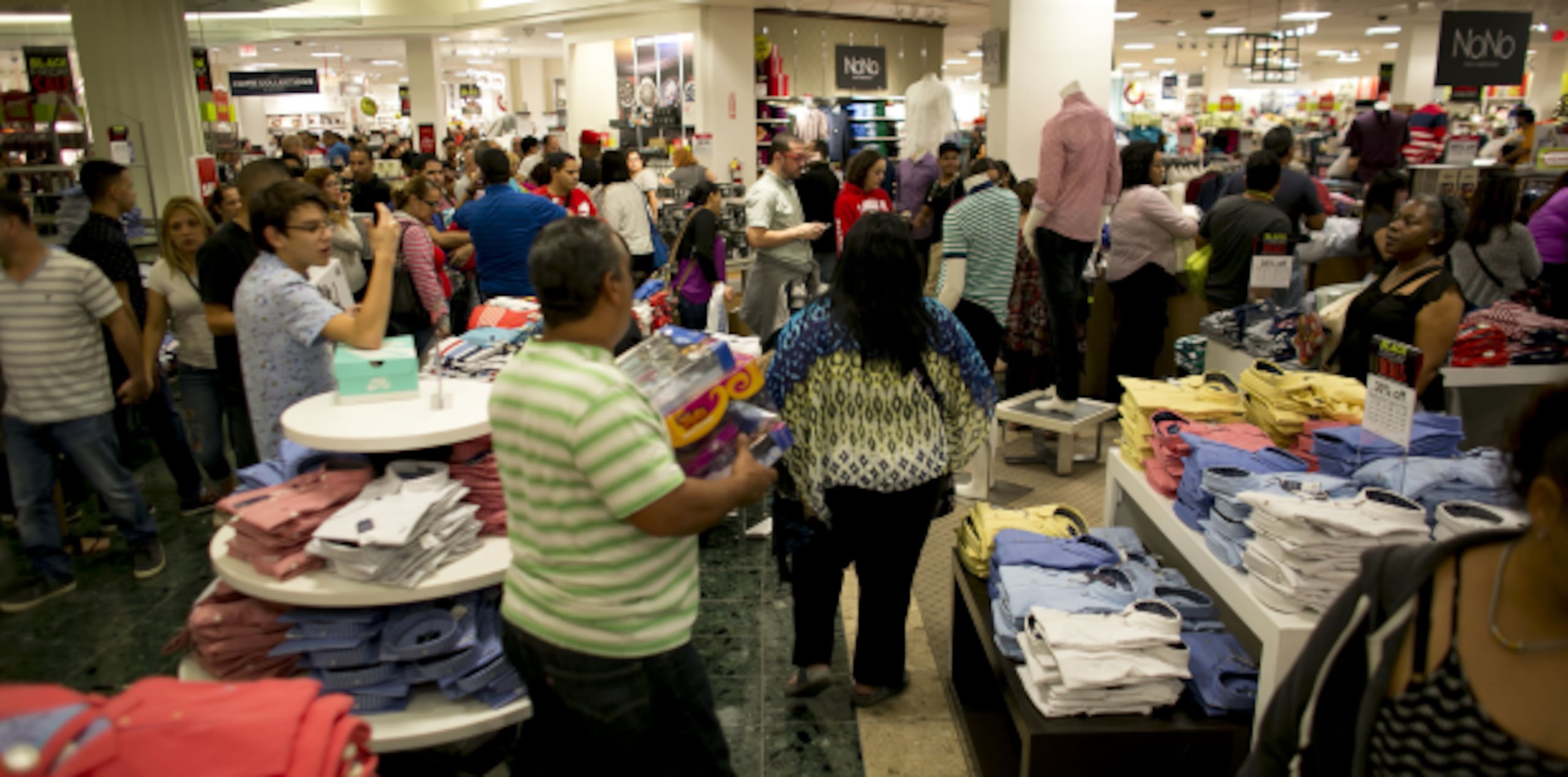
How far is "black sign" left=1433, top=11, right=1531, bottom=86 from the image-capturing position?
1057 centimetres

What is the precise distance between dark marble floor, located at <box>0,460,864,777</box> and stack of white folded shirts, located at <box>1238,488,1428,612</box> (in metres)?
1.30

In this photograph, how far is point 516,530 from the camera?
178 centimetres

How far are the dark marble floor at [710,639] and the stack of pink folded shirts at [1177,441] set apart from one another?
3.99 feet

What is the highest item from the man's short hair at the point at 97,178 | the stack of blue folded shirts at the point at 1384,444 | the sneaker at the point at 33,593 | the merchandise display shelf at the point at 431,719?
the man's short hair at the point at 97,178

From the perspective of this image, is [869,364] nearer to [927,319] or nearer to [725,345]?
[927,319]

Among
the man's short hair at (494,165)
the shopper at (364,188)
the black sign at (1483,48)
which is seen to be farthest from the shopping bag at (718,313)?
the black sign at (1483,48)

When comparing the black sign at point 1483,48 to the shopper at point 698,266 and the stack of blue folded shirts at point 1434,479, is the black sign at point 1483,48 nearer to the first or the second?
the shopper at point 698,266

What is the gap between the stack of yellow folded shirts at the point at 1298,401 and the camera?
281cm

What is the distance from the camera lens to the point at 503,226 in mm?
4801

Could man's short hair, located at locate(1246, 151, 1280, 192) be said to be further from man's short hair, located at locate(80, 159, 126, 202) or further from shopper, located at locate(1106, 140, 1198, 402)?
man's short hair, located at locate(80, 159, 126, 202)

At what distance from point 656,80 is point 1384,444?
13.0 metres

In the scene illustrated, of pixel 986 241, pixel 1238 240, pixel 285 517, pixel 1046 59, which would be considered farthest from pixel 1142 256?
pixel 285 517

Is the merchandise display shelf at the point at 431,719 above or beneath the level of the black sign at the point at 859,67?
beneath

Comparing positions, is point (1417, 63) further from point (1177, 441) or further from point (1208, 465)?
point (1208, 465)
